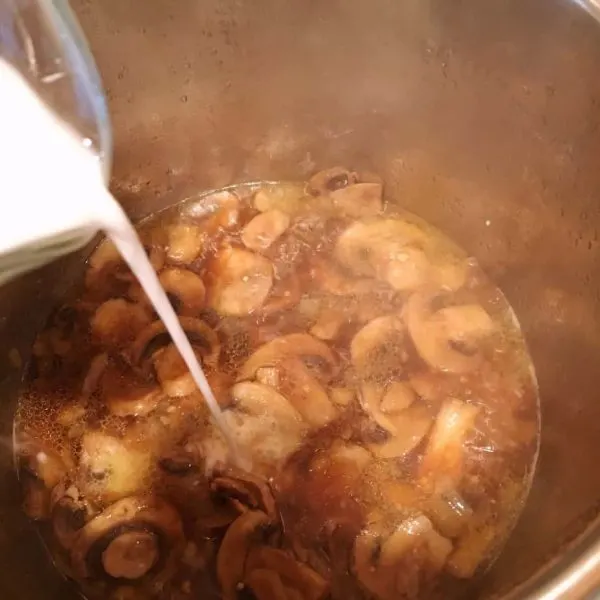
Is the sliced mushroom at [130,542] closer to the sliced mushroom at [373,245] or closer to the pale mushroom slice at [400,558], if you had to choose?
the pale mushroom slice at [400,558]

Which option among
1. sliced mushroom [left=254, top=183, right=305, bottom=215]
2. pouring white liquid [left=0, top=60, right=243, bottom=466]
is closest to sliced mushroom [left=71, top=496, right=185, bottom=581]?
pouring white liquid [left=0, top=60, right=243, bottom=466]

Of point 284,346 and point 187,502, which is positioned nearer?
point 187,502

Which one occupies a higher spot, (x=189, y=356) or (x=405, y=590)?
(x=189, y=356)

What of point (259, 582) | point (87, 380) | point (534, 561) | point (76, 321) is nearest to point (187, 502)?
point (259, 582)

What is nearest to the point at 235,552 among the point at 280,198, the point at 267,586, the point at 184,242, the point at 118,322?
the point at 267,586

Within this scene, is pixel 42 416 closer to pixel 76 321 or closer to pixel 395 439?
pixel 76 321

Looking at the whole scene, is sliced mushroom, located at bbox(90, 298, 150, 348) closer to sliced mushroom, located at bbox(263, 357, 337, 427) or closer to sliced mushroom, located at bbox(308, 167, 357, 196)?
sliced mushroom, located at bbox(263, 357, 337, 427)
